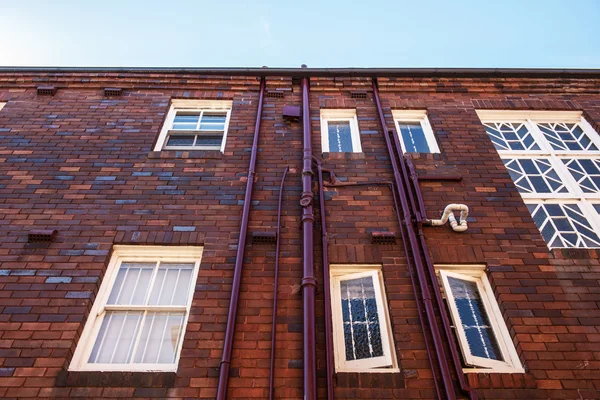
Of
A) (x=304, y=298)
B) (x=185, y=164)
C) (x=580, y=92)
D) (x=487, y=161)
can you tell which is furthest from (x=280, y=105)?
(x=580, y=92)

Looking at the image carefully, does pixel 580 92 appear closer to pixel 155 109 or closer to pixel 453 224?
pixel 453 224

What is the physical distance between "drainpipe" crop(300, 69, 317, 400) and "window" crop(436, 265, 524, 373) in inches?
63.7

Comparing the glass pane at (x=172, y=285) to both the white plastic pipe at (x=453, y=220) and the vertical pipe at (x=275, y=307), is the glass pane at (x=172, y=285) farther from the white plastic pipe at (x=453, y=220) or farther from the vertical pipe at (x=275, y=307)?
the white plastic pipe at (x=453, y=220)

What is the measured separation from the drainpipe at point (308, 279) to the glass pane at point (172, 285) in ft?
4.86

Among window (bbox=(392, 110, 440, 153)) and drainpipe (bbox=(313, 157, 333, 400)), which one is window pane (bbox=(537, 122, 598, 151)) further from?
drainpipe (bbox=(313, 157, 333, 400))

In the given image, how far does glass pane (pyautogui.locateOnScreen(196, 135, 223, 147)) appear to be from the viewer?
7027 millimetres

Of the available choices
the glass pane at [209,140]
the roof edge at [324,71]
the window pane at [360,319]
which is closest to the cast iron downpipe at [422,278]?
the window pane at [360,319]

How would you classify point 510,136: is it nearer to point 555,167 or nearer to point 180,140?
point 555,167

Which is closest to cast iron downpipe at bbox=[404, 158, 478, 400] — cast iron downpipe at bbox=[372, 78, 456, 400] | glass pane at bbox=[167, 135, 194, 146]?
cast iron downpipe at bbox=[372, 78, 456, 400]

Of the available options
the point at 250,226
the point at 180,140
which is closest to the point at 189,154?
the point at 180,140

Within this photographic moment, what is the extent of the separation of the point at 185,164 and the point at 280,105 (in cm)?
231

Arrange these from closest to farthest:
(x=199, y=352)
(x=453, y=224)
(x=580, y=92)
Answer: (x=199, y=352) < (x=453, y=224) < (x=580, y=92)

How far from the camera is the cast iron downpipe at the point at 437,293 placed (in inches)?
153

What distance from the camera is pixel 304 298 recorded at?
440cm
